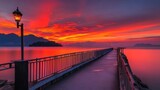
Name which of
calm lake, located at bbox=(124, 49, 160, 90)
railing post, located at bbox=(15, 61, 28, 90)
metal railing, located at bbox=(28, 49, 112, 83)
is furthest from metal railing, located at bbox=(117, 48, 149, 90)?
calm lake, located at bbox=(124, 49, 160, 90)

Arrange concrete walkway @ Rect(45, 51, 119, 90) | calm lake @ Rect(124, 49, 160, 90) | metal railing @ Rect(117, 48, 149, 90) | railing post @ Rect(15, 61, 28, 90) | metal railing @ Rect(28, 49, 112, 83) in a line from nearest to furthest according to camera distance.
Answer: metal railing @ Rect(117, 48, 149, 90)
railing post @ Rect(15, 61, 28, 90)
concrete walkway @ Rect(45, 51, 119, 90)
metal railing @ Rect(28, 49, 112, 83)
calm lake @ Rect(124, 49, 160, 90)

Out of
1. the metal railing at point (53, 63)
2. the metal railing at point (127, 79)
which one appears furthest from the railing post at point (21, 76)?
the metal railing at point (127, 79)

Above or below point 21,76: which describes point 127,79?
above

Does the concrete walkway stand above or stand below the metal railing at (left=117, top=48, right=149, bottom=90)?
below

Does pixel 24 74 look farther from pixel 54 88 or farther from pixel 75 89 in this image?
pixel 75 89

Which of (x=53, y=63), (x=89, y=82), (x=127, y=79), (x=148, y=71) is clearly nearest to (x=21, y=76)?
(x=89, y=82)

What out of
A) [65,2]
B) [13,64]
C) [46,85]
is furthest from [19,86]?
[65,2]

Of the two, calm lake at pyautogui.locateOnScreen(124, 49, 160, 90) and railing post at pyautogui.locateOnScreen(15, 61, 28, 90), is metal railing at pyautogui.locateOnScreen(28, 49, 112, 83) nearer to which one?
railing post at pyautogui.locateOnScreen(15, 61, 28, 90)

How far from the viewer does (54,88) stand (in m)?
6.09

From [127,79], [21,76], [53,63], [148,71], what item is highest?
[127,79]

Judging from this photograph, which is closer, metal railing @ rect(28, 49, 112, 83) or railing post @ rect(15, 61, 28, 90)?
railing post @ rect(15, 61, 28, 90)

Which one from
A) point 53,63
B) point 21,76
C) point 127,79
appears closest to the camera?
point 127,79

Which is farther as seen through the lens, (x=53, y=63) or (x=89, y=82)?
(x=53, y=63)

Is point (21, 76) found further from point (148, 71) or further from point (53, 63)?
point (148, 71)
